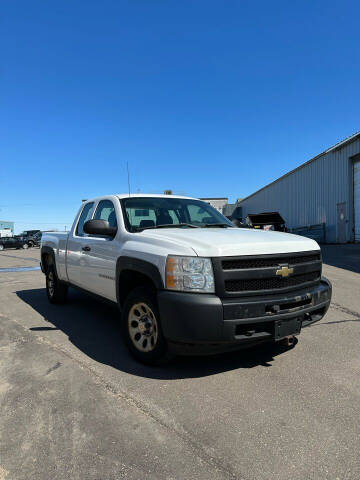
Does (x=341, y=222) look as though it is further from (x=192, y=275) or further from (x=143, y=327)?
(x=192, y=275)

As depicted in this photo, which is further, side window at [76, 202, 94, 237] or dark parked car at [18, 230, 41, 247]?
dark parked car at [18, 230, 41, 247]

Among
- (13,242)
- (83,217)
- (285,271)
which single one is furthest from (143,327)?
(13,242)

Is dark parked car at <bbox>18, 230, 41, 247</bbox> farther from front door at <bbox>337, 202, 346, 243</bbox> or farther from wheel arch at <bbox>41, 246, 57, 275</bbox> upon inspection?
wheel arch at <bbox>41, 246, 57, 275</bbox>

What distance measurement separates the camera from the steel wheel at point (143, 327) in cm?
318

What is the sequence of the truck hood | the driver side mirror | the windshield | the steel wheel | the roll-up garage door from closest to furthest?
the truck hood < the steel wheel < the driver side mirror < the windshield < the roll-up garage door

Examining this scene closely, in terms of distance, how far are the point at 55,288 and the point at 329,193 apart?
19.1 m

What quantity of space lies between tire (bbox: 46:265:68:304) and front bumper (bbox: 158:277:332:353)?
3495mm

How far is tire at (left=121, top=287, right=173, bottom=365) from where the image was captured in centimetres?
308

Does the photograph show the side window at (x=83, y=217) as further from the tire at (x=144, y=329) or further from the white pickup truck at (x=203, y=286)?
the tire at (x=144, y=329)

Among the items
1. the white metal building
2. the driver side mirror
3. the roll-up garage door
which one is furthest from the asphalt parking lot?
the white metal building

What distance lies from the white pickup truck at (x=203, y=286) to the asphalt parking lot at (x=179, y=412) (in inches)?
15.3

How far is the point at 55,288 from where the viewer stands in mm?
6008

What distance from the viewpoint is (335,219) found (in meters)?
20.1

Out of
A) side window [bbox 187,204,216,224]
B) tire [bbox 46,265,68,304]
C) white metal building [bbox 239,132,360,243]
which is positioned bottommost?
tire [bbox 46,265,68,304]
